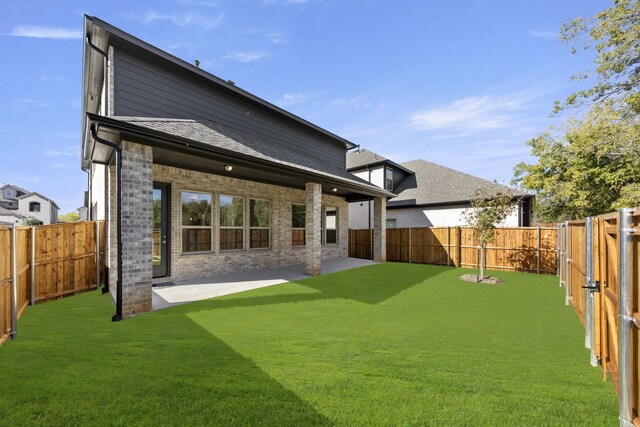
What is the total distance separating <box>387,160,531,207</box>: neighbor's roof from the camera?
59.3ft

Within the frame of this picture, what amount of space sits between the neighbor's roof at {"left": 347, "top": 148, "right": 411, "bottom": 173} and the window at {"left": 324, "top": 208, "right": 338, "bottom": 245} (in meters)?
6.44

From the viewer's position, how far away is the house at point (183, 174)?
583 centimetres

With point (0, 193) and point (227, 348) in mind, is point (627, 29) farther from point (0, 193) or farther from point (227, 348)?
point (0, 193)

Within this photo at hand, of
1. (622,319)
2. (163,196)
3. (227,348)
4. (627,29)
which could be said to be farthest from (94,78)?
(627,29)

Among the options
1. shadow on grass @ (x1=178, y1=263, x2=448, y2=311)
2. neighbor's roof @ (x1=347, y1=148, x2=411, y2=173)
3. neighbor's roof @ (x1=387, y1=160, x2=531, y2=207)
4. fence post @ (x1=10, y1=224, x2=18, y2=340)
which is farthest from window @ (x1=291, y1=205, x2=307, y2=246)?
fence post @ (x1=10, y1=224, x2=18, y2=340)

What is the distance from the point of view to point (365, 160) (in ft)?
71.5

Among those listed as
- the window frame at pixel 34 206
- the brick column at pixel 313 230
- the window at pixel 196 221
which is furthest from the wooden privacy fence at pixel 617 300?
the window frame at pixel 34 206

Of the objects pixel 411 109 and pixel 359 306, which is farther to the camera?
pixel 411 109

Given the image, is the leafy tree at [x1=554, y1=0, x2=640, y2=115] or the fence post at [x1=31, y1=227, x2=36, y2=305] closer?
the fence post at [x1=31, y1=227, x2=36, y2=305]

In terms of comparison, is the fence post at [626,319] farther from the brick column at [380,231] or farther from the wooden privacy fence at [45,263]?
the brick column at [380,231]

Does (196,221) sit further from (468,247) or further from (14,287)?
(468,247)

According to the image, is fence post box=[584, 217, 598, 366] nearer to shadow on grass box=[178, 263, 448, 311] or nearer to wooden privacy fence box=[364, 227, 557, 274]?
shadow on grass box=[178, 263, 448, 311]

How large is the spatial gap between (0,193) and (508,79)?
72.2 metres

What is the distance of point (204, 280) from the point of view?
9203mm
